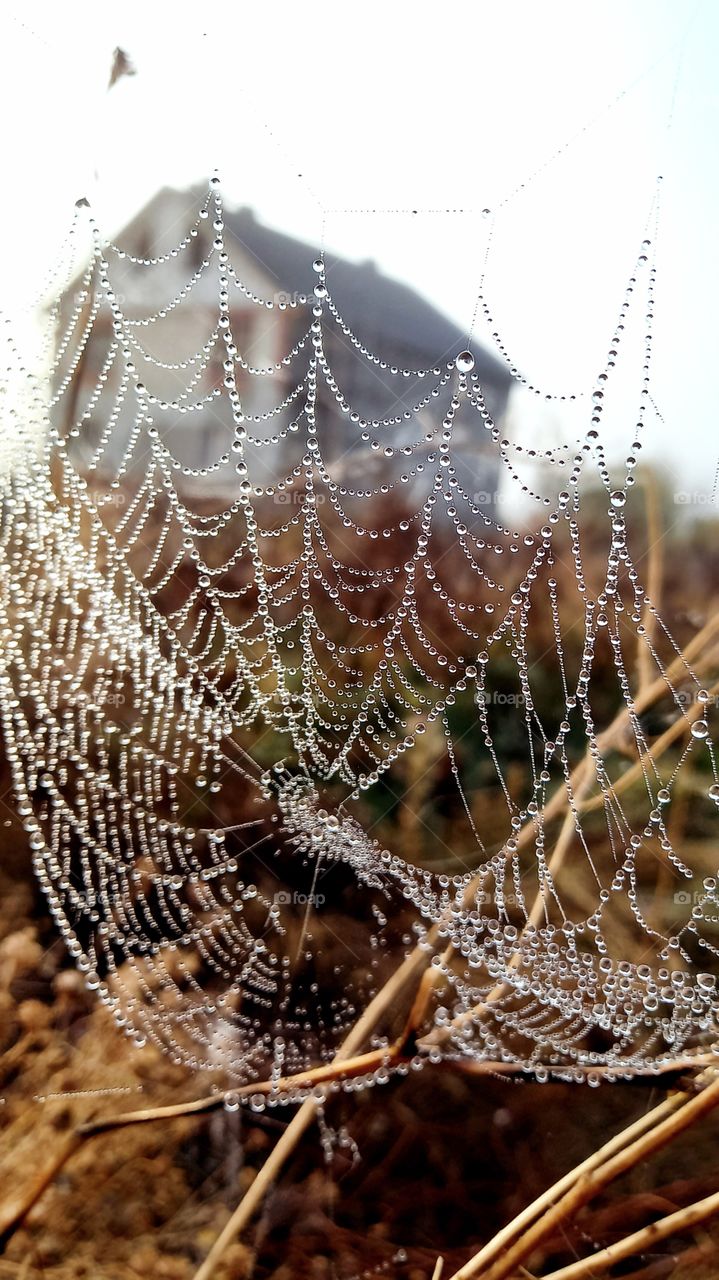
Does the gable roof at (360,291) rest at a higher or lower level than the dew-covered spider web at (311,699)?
higher

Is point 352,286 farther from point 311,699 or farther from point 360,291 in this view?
point 311,699

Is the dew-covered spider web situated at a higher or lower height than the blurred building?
lower

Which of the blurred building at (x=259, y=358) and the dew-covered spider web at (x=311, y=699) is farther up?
the blurred building at (x=259, y=358)

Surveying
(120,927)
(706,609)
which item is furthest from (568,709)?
(120,927)

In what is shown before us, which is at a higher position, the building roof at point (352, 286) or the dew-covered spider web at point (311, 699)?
the building roof at point (352, 286)

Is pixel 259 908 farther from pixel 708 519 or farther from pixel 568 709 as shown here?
pixel 708 519

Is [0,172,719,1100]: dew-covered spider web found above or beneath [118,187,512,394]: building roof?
beneath
